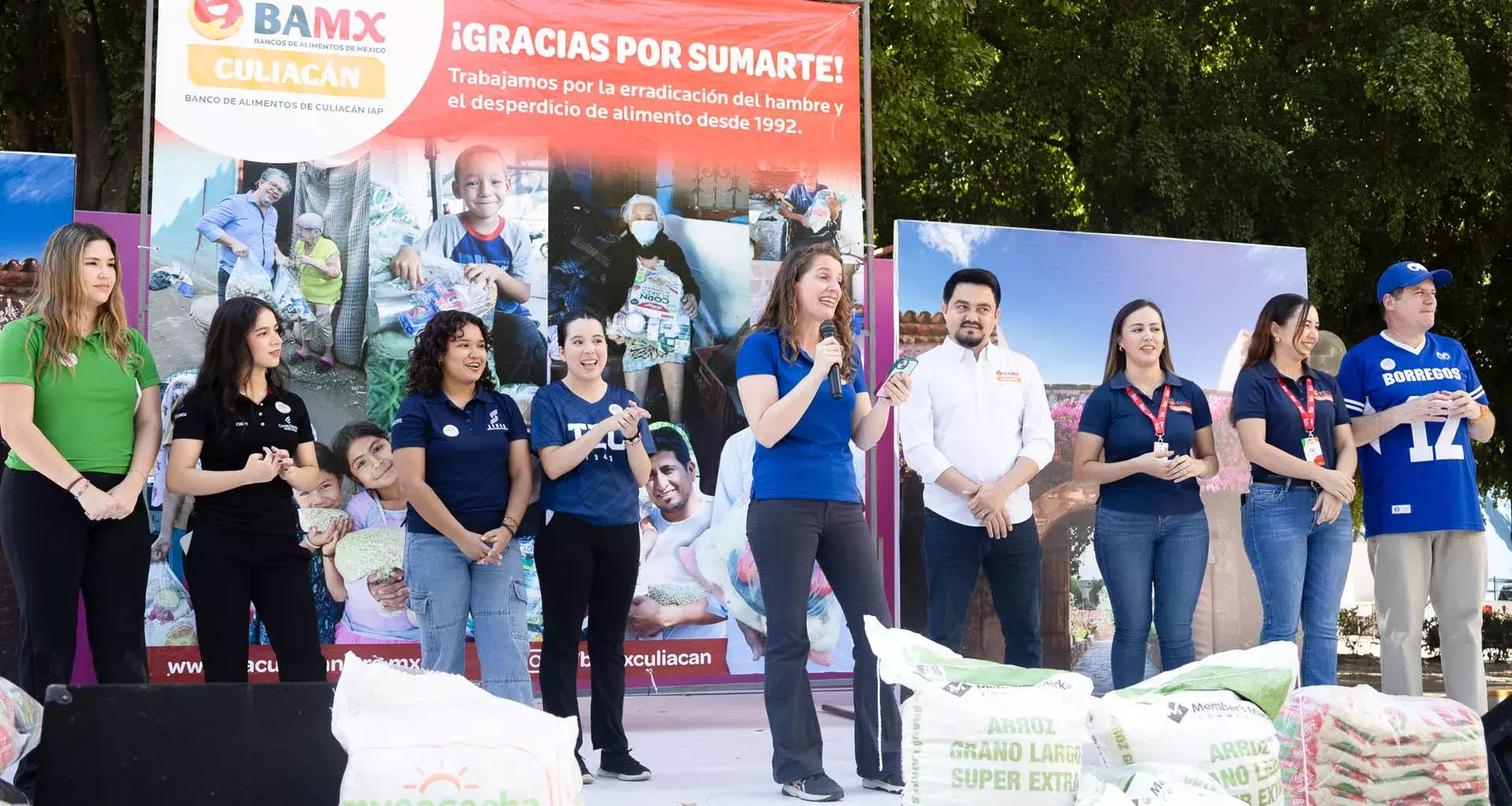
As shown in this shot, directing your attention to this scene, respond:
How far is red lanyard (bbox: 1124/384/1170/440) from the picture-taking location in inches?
163

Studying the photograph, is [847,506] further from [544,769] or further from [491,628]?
[544,769]

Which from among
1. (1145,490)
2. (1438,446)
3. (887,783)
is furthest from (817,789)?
(1438,446)

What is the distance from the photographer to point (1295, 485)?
13.8ft

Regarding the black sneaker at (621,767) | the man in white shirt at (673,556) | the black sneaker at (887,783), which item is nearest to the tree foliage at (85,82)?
the man in white shirt at (673,556)

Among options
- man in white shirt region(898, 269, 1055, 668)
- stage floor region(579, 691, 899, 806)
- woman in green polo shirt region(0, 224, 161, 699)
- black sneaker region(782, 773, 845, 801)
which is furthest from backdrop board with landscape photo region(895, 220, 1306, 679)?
woman in green polo shirt region(0, 224, 161, 699)

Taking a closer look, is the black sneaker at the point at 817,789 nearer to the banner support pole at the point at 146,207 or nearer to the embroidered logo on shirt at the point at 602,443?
the embroidered logo on shirt at the point at 602,443

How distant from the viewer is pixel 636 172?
483 centimetres

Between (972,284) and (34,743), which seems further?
(972,284)

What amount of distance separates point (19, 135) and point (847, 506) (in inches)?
337

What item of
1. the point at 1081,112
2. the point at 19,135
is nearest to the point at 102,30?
the point at 19,135

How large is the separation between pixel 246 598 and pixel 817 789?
5.19 ft

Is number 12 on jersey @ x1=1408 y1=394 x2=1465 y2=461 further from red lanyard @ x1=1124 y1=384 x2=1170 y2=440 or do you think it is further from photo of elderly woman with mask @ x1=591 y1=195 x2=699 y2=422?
photo of elderly woman with mask @ x1=591 y1=195 x2=699 y2=422

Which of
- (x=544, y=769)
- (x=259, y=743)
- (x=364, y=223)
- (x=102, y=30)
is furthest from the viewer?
(x=102, y=30)

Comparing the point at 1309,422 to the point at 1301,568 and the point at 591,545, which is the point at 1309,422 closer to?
the point at 1301,568
